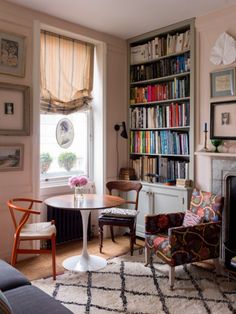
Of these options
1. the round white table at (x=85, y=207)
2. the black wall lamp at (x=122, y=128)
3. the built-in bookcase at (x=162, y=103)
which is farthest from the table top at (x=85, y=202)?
the black wall lamp at (x=122, y=128)

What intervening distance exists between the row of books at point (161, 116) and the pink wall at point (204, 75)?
0.65 feet

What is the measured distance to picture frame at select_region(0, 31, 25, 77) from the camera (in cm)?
329

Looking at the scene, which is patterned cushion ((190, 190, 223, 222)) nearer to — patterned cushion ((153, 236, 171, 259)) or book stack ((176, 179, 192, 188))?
book stack ((176, 179, 192, 188))

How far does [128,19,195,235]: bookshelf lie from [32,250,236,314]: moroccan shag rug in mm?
911

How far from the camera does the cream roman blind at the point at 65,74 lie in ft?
12.6

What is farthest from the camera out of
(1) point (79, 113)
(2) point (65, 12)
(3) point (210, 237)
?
(1) point (79, 113)

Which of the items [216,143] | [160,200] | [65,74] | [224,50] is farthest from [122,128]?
[224,50]

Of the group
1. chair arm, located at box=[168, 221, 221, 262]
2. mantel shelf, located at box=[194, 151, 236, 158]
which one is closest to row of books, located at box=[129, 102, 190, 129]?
mantel shelf, located at box=[194, 151, 236, 158]

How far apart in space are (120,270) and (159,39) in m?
2.89

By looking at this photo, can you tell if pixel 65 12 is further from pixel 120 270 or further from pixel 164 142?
pixel 120 270

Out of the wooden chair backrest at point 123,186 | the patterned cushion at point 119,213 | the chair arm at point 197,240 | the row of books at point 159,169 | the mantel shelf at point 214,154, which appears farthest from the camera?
the wooden chair backrest at point 123,186

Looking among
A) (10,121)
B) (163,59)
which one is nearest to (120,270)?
(10,121)

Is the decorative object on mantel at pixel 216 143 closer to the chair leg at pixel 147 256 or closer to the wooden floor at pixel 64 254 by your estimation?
the chair leg at pixel 147 256

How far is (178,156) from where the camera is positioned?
4086mm
